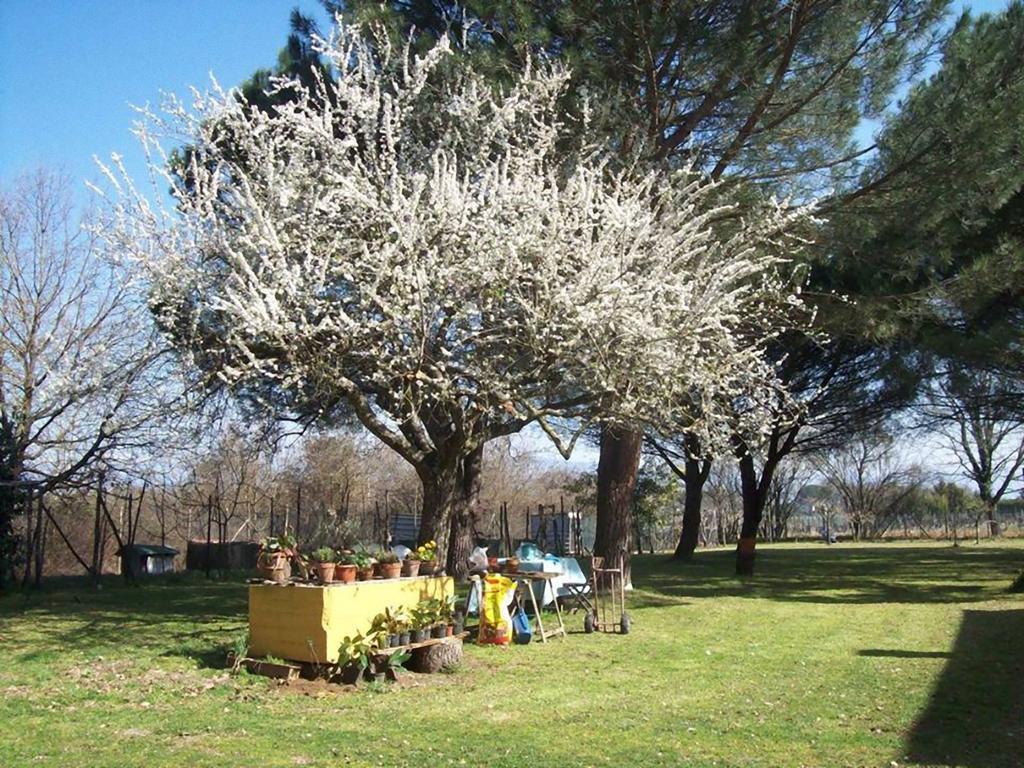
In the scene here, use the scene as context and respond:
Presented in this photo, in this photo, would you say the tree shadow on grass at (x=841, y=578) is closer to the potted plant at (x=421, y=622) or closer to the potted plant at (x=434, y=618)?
the potted plant at (x=434, y=618)

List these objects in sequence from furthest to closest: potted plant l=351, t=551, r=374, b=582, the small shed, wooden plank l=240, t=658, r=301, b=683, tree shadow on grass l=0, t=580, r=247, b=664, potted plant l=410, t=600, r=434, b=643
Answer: the small shed < tree shadow on grass l=0, t=580, r=247, b=664 < potted plant l=351, t=551, r=374, b=582 < potted plant l=410, t=600, r=434, b=643 < wooden plank l=240, t=658, r=301, b=683

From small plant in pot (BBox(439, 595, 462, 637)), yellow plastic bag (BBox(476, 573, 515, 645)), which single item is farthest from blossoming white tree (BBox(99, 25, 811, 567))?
small plant in pot (BBox(439, 595, 462, 637))

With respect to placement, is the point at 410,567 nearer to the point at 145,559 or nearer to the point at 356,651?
the point at 356,651

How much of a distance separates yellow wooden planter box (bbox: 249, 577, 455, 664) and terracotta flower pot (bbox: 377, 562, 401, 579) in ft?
0.49

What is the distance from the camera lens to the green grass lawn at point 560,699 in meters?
5.37

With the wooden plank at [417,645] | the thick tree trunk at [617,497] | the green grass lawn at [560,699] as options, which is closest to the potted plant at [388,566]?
the wooden plank at [417,645]

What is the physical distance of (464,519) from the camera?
15523mm

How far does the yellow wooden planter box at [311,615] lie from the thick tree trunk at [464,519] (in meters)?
7.13

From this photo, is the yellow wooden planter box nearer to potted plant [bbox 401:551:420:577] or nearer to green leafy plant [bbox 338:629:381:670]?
green leafy plant [bbox 338:629:381:670]

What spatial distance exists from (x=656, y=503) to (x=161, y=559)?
17556mm

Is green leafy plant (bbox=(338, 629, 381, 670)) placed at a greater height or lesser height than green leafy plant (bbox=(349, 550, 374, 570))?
lesser

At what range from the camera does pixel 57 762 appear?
501 cm

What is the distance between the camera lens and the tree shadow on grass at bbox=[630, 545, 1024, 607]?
595 inches

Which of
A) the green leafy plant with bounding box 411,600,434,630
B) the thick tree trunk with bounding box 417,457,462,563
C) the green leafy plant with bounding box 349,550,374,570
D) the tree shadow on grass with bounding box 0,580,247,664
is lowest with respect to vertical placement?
the tree shadow on grass with bounding box 0,580,247,664
